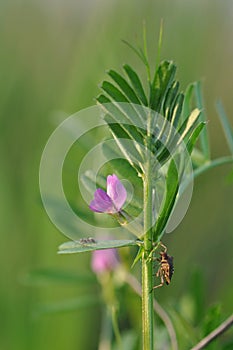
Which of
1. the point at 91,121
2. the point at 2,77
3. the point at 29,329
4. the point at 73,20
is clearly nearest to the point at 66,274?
the point at 91,121

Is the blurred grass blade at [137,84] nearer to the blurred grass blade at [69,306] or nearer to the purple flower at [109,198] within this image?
the purple flower at [109,198]

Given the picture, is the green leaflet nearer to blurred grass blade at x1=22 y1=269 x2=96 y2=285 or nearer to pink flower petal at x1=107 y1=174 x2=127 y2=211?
pink flower petal at x1=107 y1=174 x2=127 y2=211

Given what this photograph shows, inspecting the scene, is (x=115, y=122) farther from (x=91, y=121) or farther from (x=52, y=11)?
(x=52, y=11)

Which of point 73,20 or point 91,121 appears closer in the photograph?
point 91,121

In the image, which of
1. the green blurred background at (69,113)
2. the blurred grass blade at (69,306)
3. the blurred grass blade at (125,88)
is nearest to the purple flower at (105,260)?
the blurred grass blade at (69,306)

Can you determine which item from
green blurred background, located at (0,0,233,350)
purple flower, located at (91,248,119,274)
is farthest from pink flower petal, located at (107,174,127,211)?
green blurred background, located at (0,0,233,350)

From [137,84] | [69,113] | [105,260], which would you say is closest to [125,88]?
[137,84]
